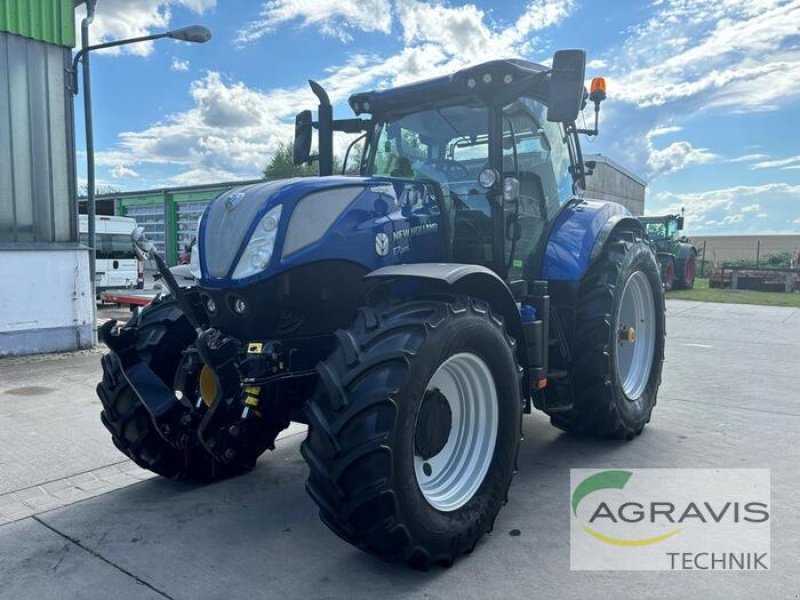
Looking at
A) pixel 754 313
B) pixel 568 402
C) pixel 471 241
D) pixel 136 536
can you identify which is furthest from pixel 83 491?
pixel 754 313

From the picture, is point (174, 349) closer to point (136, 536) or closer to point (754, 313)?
point (136, 536)

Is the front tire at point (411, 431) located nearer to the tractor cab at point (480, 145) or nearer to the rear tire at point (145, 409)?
the tractor cab at point (480, 145)

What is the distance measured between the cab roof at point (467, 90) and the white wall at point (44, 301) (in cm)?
577

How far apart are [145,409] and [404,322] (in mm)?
1826

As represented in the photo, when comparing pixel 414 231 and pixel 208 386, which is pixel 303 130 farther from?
pixel 208 386

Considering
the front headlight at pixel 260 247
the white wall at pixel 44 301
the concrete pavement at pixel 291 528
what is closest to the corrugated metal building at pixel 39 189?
the white wall at pixel 44 301

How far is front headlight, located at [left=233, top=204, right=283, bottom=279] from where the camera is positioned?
9.73 feet

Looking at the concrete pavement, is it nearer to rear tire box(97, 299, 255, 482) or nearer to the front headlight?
rear tire box(97, 299, 255, 482)

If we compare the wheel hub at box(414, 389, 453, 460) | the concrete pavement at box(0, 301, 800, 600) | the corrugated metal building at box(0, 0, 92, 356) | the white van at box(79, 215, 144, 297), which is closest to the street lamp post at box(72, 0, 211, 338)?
the corrugated metal building at box(0, 0, 92, 356)

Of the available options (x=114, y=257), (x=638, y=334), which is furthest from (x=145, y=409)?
(x=114, y=257)

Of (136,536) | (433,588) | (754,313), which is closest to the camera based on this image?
(433,588)

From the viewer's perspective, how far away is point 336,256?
309 centimetres

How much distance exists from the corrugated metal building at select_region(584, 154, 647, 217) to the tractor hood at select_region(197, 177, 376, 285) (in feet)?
78.9

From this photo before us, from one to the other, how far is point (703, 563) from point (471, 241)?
2.11 meters
